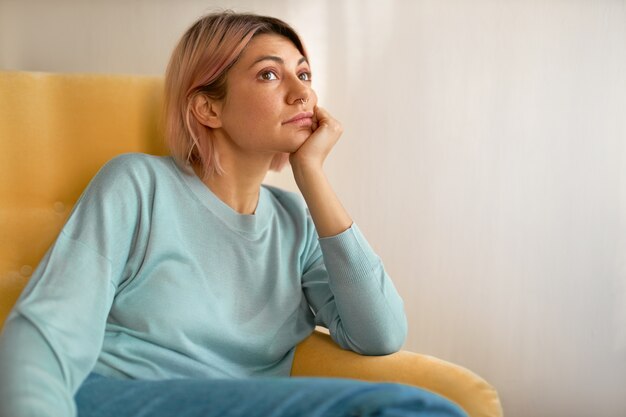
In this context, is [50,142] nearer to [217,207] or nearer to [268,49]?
[217,207]

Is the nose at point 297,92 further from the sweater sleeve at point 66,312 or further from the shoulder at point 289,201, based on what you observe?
the sweater sleeve at point 66,312

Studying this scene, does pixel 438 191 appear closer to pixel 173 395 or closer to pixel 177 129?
pixel 177 129

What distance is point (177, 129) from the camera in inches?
63.2

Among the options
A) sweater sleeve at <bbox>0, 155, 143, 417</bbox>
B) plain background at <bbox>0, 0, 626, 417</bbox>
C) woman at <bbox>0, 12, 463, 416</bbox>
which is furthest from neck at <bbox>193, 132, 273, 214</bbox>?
plain background at <bbox>0, 0, 626, 417</bbox>

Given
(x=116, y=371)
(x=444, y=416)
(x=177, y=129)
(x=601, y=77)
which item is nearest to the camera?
(x=444, y=416)

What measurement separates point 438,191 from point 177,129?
0.75 m

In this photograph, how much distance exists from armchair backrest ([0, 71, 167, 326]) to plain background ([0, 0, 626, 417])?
1.02 ft

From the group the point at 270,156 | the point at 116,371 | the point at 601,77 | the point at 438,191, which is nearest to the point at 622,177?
the point at 601,77

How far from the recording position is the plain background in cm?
200

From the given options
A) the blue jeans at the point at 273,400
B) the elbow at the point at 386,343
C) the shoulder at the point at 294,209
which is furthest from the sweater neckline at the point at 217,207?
the blue jeans at the point at 273,400

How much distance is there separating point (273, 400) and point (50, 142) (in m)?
0.87

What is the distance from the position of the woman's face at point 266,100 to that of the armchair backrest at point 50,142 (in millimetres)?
241

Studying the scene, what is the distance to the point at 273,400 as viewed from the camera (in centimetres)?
110

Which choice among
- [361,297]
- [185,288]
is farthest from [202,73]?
[361,297]
